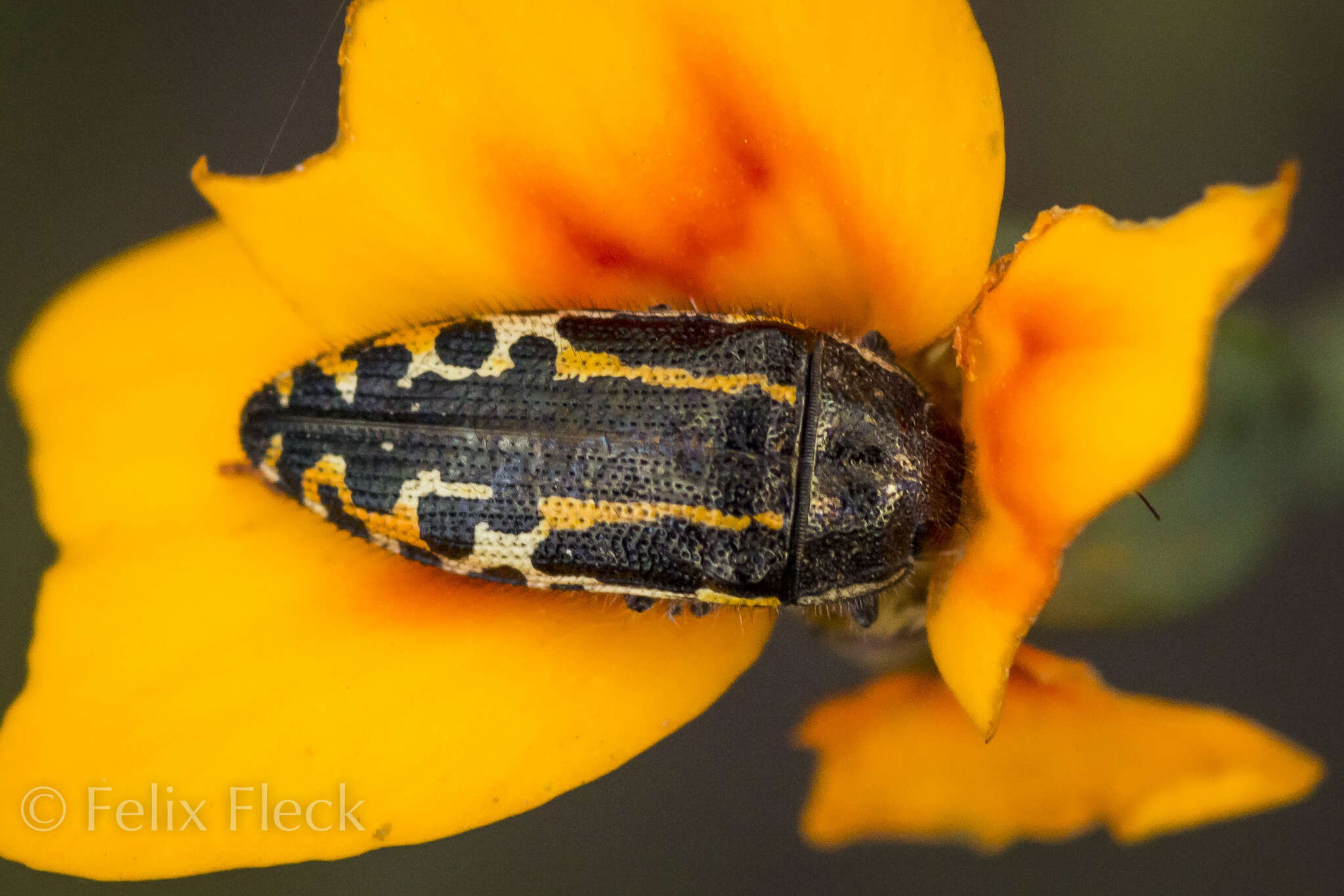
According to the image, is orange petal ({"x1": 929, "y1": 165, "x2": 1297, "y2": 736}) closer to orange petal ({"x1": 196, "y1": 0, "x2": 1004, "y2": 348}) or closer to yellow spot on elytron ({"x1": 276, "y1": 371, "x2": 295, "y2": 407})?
orange petal ({"x1": 196, "y1": 0, "x2": 1004, "y2": 348})

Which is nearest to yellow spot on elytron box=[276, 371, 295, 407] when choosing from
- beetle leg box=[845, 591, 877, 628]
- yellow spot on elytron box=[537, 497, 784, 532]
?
yellow spot on elytron box=[537, 497, 784, 532]

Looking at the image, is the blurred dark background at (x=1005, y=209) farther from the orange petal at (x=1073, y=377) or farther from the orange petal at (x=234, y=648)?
the orange petal at (x=1073, y=377)

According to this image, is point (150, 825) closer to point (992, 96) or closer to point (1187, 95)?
point (992, 96)

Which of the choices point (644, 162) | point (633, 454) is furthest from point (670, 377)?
point (644, 162)

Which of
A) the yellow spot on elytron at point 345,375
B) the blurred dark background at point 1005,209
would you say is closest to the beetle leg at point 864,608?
the yellow spot on elytron at point 345,375

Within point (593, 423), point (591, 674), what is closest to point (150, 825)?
point (591, 674)
